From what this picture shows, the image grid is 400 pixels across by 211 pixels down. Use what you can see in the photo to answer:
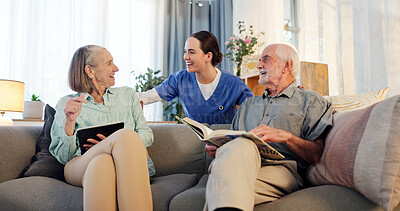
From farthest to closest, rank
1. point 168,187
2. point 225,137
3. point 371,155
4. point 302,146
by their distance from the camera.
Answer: point 168,187, point 302,146, point 225,137, point 371,155

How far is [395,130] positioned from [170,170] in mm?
Result: 1255

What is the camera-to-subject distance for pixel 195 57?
7.65 ft

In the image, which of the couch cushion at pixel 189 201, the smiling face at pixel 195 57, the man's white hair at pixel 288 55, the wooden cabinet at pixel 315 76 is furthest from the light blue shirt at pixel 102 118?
the wooden cabinet at pixel 315 76

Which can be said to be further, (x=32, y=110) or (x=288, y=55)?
(x=32, y=110)

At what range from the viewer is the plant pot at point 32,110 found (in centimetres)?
313

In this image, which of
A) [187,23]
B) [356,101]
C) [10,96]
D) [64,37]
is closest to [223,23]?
[187,23]

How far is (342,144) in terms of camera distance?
3.94 ft

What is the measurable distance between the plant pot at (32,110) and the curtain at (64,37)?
0.47m

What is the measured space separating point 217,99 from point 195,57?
1.10 ft

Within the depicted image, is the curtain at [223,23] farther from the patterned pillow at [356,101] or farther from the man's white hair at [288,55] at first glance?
the patterned pillow at [356,101]

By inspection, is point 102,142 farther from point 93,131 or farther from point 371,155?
point 371,155

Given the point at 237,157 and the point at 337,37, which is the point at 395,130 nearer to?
the point at 237,157

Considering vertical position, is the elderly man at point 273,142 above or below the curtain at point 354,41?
below

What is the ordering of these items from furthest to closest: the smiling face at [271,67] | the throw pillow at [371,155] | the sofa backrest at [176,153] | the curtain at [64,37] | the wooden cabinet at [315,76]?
the curtain at [64,37], the wooden cabinet at [315,76], the sofa backrest at [176,153], the smiling face at [271,67], the throw pillow at [371,155]
